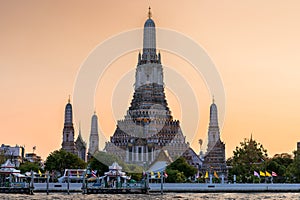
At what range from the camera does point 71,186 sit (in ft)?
249

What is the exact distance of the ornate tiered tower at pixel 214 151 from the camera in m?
121

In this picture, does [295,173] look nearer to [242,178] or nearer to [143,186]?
[242,178]

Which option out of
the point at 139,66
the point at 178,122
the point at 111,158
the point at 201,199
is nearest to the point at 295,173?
the point at 111,158

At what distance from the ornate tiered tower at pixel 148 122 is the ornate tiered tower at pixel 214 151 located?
237 inches

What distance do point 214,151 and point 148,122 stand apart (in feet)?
48.4

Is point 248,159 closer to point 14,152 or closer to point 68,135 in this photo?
point 68,135

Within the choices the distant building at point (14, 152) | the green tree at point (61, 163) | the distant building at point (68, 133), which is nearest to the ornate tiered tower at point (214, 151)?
the distant building at point (68, 133)

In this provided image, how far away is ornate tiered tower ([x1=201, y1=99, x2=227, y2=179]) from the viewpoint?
4766 inches

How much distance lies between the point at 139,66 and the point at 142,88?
4.61m

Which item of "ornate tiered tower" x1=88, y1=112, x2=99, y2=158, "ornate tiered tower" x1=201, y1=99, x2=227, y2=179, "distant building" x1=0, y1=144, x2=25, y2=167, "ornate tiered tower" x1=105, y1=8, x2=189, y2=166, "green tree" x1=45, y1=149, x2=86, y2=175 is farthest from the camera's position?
"distant building" x1=0, y1=144, x2=25, y2=167

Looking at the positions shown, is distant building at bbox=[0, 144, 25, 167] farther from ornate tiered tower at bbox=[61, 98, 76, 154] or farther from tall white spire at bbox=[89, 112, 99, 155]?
ornate tiered tower at bbox=[61, 98, 76, 154]

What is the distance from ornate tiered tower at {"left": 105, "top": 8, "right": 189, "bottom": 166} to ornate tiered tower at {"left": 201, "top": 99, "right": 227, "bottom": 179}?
19.8 feet

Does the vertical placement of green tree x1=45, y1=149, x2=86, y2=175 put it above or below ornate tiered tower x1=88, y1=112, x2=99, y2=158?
below

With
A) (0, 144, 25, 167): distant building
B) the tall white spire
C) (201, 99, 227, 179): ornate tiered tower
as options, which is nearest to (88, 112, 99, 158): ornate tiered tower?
the tall white spire
